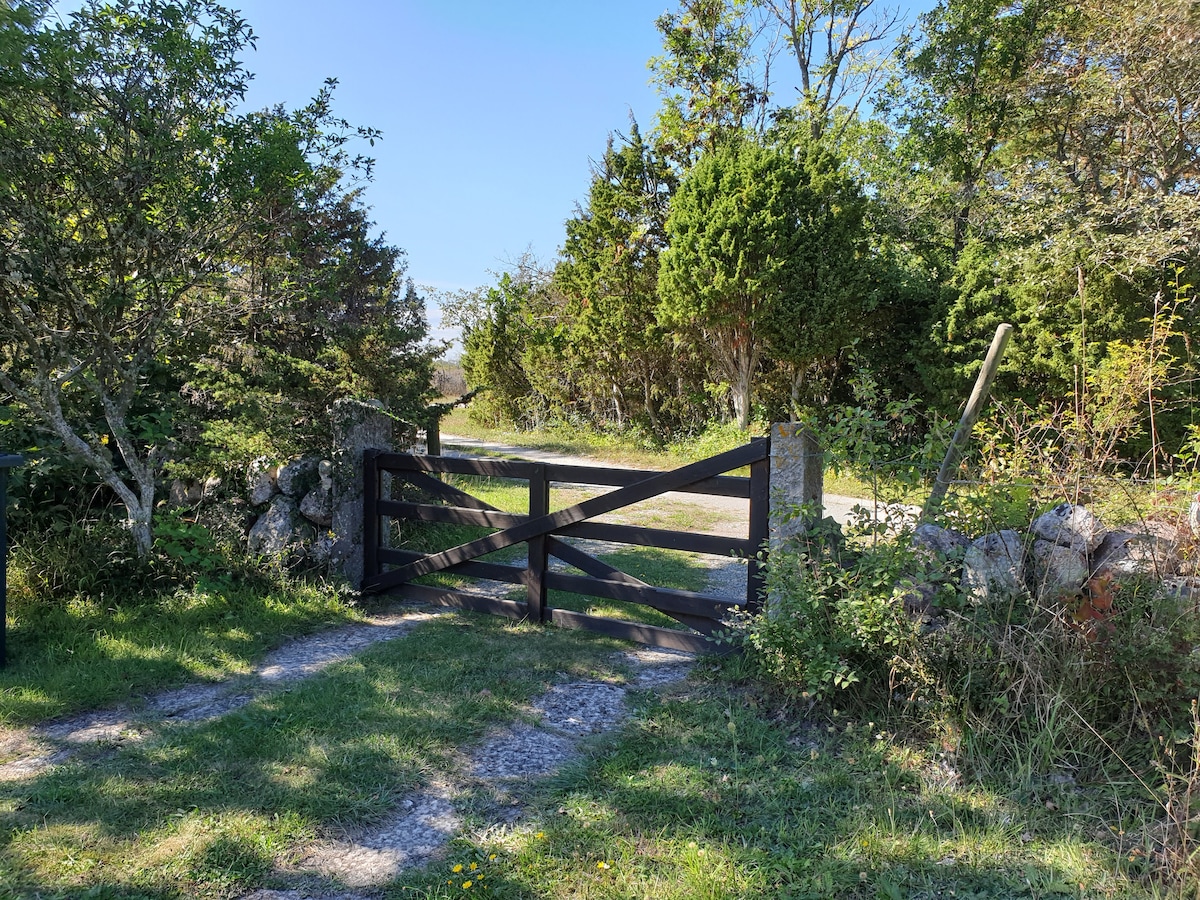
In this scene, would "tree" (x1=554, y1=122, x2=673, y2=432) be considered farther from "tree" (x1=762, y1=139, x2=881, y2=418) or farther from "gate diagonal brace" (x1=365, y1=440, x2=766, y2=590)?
"gate diagonal brace" (x1=365, y1=440, x2=766, y2=590)

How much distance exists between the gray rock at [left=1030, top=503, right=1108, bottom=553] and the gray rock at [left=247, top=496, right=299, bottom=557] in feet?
16.5

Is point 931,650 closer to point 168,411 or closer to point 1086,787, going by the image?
point 1086,787

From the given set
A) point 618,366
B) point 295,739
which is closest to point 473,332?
point 618,366

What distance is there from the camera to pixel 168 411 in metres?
6.05

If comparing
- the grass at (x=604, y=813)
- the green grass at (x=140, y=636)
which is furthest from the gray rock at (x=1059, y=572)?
the green grass at (x=140, y=636)

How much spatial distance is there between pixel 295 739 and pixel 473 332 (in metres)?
20.2

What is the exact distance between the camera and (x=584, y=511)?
4590mm

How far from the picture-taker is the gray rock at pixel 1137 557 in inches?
119

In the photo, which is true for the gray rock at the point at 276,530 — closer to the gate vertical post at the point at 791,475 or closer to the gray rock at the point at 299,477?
the gray rock at the point at 299,477

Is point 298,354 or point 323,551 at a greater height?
point 298,354

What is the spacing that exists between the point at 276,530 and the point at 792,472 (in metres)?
4.03

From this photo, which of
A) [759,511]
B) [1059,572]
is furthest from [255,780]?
[1059,572]

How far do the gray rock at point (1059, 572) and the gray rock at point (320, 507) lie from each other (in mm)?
4770

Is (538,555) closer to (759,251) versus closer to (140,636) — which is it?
(140,636)
